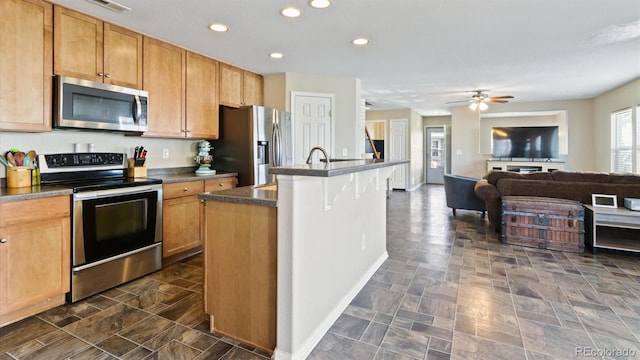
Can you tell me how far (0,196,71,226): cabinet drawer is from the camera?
6.89 ft

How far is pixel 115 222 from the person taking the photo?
2723mm

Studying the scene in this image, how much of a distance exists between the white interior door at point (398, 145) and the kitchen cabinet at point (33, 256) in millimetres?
8045

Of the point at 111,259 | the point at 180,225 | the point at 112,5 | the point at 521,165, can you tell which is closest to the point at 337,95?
the point at 180,225

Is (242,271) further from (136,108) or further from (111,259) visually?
(136,108)

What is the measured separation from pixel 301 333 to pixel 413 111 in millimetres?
8471

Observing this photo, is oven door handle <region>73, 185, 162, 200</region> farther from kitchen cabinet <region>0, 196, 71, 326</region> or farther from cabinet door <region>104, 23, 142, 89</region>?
cabinet door <region>104, 23, 142, 89</region>

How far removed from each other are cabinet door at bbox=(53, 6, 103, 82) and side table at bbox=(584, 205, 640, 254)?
5.22 m

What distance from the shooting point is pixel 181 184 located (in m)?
3.38

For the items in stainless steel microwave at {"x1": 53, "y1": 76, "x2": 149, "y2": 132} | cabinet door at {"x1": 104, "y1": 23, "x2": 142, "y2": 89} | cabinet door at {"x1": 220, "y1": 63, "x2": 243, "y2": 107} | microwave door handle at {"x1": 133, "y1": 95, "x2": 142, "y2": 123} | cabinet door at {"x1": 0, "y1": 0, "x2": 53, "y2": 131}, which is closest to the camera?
cabinet door at {"x1": 0, "y1": 0, "x2": 53, "y2": 131}

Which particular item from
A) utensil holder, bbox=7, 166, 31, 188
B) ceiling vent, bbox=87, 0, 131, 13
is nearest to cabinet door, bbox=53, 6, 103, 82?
ceiling vent, bbox=87, 0, 131, 13

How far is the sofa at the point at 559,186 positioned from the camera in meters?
3.80

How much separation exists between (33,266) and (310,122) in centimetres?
362

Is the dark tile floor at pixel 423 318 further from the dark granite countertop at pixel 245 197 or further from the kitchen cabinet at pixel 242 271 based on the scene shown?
the dark granite countertop at pixel 245 197

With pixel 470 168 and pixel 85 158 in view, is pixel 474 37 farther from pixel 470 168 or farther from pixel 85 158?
pixel 470 168
